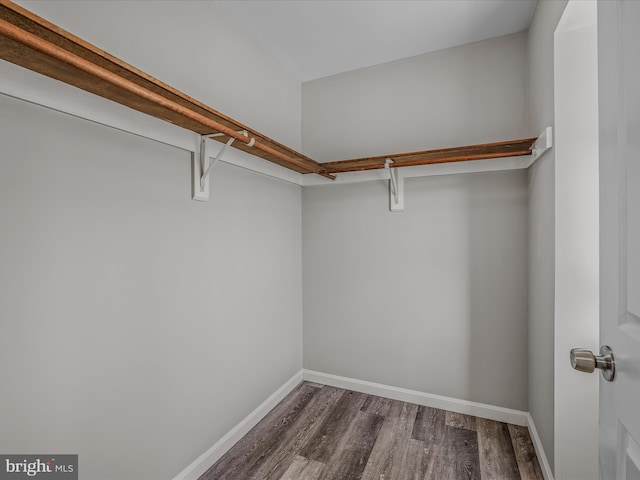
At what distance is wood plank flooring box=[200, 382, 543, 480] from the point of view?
1.62 metres

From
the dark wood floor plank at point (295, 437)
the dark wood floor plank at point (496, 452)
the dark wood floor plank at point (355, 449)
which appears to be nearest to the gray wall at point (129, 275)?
the dark wood floor plank at point (295, 437)

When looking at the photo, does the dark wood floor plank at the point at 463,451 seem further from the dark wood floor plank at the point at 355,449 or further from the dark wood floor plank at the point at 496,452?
the dark wood floor plank at the point at 355,449

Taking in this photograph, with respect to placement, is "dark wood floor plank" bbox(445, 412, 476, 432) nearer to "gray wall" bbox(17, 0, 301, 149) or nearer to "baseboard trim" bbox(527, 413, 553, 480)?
"baseboard trim" bbox(527, 413, 553, 480)

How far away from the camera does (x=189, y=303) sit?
1.56 meters

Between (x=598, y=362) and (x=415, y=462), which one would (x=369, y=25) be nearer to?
(x=598, y=362)

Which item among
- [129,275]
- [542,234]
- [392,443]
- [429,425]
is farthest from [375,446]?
[129,275]

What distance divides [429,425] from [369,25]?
2.45 m

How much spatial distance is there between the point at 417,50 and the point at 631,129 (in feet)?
6.40

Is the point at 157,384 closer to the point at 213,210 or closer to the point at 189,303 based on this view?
the point at 189,303

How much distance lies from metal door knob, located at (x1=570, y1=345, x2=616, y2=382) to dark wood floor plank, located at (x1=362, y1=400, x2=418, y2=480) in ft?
4.22

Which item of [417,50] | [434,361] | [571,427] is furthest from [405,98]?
[571,427]

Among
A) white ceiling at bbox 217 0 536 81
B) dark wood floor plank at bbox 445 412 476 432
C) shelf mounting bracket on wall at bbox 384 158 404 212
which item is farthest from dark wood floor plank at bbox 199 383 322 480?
white ceiling at bbox 217 0 536 81

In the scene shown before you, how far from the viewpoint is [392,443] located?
184 centimetres

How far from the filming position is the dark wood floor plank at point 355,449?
162 cm
